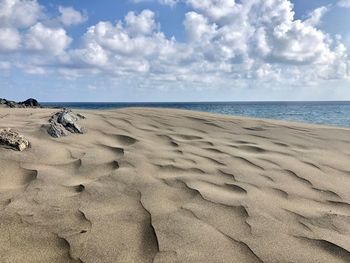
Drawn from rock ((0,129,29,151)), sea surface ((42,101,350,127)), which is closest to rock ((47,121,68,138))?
rock ((0,129,29,151))

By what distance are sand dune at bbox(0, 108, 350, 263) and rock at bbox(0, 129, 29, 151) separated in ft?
0.36

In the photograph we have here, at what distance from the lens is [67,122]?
19.4 feet

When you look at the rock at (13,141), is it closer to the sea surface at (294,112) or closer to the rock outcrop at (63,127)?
the rock outcrop at (63,127)

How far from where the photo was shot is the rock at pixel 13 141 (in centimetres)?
454

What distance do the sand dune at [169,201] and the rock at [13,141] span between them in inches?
4.4

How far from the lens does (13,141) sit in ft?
15.0

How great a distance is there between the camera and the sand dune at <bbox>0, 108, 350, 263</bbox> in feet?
8.69

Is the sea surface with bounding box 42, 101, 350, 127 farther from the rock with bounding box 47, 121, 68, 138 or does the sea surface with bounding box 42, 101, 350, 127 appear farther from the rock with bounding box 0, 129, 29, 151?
the rock with bounding box 0, 129, 29, 151

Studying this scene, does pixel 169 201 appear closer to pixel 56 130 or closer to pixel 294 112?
pixel 56 130

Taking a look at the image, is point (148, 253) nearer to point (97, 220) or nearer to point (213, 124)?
point (97, 220)

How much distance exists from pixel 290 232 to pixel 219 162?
6.07ft

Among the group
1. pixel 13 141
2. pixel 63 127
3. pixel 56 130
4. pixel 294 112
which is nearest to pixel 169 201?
pixel 13 141

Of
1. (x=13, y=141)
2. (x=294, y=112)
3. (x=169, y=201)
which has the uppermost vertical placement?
(x=13, y=141)

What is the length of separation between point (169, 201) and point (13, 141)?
7.54 feet
